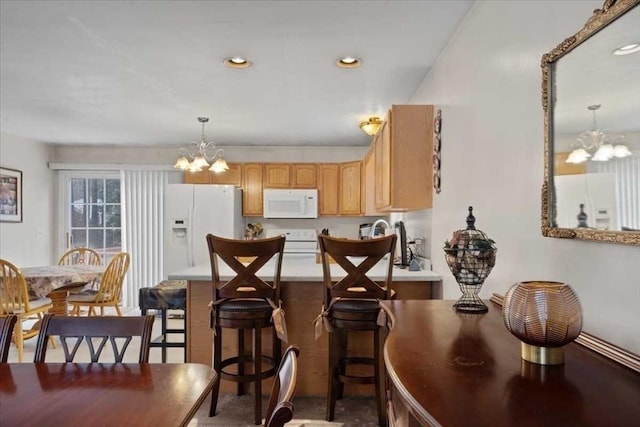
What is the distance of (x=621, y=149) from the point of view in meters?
1.03

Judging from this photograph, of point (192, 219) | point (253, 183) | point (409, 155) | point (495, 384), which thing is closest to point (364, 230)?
point (253, 183)

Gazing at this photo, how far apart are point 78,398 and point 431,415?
0.91 metres

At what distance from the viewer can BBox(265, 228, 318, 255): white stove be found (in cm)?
575

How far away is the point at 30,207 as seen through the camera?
5441 millimetres

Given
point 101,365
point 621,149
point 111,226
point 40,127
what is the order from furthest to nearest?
point 111,226, point 40,127, point 101,365, point 621,149

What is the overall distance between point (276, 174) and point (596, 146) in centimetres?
477

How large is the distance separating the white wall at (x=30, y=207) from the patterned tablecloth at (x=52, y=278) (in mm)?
1434

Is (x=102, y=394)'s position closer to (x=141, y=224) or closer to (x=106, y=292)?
(x=106, y=292)

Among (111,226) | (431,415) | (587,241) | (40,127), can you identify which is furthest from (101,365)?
(111,226)

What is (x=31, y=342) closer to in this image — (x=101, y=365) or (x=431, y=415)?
(x=101, y=365)

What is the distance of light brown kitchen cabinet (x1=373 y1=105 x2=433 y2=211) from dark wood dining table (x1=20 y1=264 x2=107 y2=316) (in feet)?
9.22

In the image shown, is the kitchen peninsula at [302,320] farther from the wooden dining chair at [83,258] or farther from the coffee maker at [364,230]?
the wooden dining chair at [83,258]

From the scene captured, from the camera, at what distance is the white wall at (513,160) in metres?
1.13

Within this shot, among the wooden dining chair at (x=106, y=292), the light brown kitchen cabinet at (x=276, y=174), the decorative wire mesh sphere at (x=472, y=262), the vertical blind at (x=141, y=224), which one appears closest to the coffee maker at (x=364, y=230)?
the light brown kitchen cabinet at (x=276, y=174)
